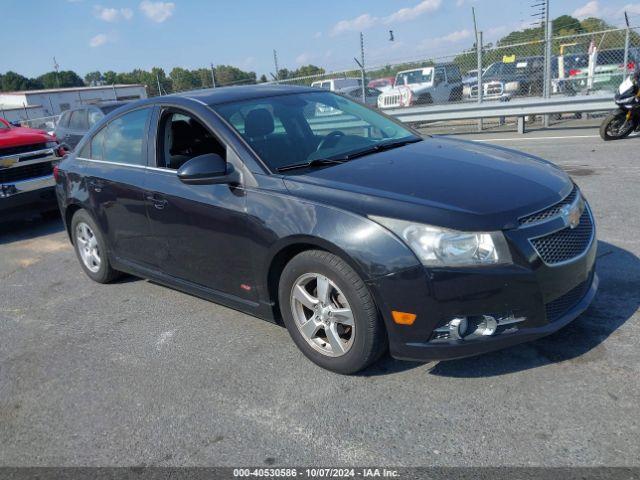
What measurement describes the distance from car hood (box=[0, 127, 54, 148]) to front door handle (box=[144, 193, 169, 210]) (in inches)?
182

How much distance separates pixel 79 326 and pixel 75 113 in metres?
8.74

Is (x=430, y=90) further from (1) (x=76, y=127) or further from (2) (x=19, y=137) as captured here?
(2) (x=19, y=137)

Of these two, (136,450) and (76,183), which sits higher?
(76,183)

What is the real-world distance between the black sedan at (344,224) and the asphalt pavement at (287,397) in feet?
0.91

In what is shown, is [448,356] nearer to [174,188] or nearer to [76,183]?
[174,188]

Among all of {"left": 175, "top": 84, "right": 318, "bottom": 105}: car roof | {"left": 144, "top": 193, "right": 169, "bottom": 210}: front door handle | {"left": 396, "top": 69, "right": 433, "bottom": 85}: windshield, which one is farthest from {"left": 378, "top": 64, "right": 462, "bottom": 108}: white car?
{"left": 144, "top": 193, "right": 169, "bottom": 210}: front door handle

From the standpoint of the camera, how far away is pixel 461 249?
2.82 metres

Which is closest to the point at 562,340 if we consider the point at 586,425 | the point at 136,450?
the point at 586,425

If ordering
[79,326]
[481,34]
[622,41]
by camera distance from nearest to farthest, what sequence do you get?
1. [79,326]
2. [481,34]
3. [622,41]

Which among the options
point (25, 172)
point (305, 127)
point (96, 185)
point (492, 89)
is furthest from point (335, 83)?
point (305, 127)

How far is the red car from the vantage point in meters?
7.55

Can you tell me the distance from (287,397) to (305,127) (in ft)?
6.35

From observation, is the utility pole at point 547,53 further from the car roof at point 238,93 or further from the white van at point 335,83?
the car roof at point 238,93

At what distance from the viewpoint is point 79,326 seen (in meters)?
4.52
